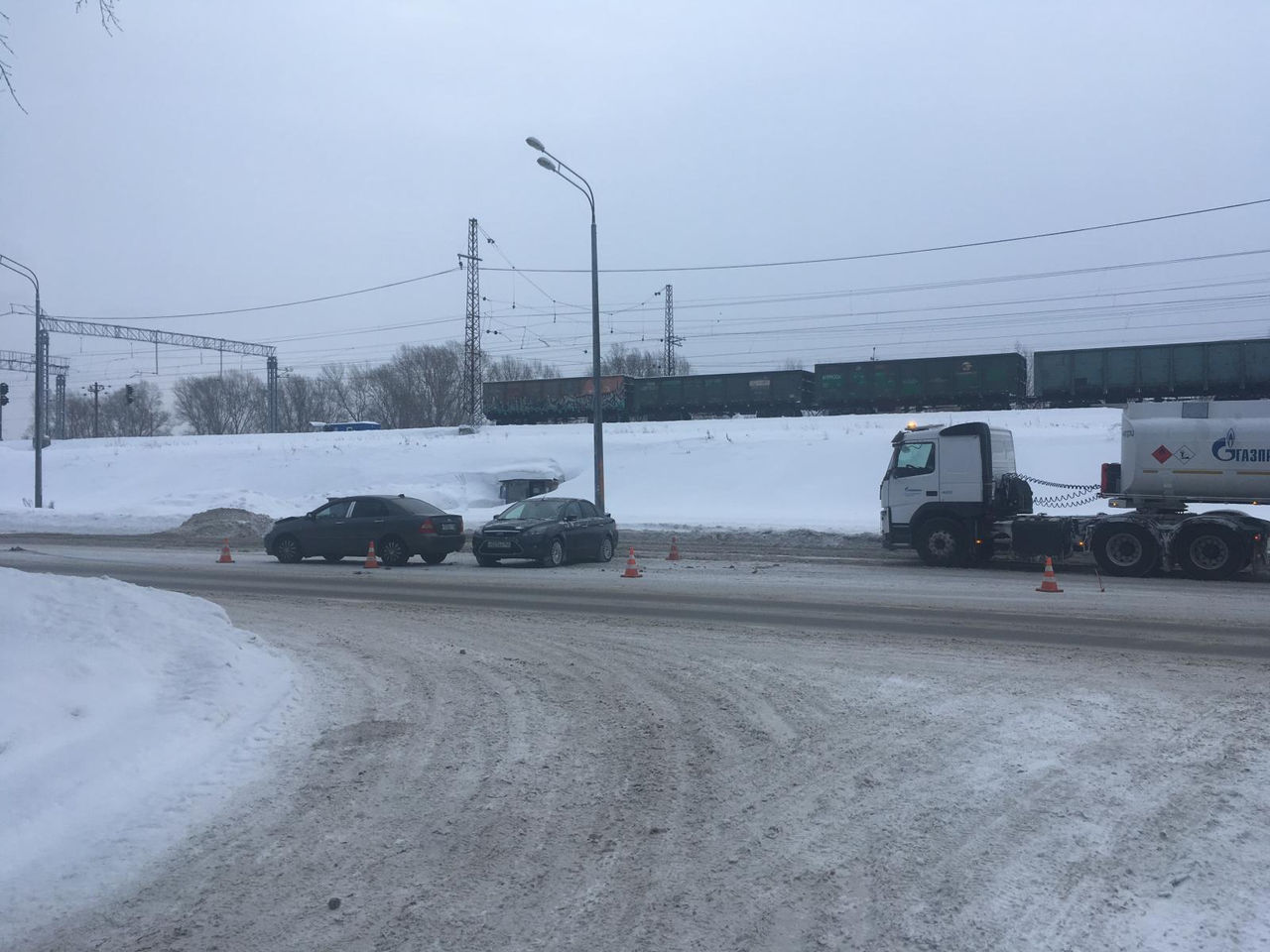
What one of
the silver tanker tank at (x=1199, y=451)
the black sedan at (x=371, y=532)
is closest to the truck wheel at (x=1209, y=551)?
the silver tanker tank at (x=1199, y=451)

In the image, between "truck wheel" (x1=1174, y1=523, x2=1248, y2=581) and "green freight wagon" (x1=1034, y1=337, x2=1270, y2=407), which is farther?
"green freight wagon" (x1=1034, y1=337, x2=1270, y2=407)

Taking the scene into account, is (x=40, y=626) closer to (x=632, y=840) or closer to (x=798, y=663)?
(x=632, y=840)

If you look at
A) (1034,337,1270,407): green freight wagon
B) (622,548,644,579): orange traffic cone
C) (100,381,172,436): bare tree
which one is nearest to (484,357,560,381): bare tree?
(100,381,172,436): bare tree

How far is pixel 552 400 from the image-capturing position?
5853cm

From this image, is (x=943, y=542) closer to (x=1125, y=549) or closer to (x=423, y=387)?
(x=1125, y=549)

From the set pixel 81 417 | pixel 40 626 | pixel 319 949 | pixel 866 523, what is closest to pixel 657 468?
pixel 866 523

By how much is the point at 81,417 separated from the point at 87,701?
401 feet

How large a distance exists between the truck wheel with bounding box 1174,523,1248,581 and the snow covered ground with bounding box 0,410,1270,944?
385 inches

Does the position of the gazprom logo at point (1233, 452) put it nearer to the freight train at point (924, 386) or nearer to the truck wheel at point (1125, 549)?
the truck wheel at point (1125, 549)

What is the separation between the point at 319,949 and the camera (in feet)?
14.0

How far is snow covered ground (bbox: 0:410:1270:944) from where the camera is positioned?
A: 5.67 m

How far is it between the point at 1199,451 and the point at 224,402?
320ft

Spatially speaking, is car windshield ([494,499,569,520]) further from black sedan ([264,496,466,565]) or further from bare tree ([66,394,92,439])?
bare tree ([66,394,92,439])

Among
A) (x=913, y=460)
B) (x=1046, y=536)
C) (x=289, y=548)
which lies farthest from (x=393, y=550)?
(x=1046, y=536)
